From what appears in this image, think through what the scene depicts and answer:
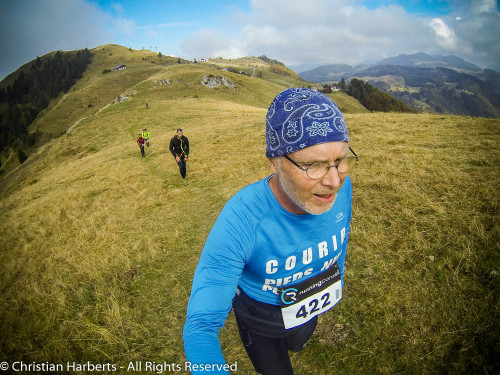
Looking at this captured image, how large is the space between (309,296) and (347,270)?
2594 mm

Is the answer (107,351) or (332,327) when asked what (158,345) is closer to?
(107,351)

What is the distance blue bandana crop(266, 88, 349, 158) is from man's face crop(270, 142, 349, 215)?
0.21ft

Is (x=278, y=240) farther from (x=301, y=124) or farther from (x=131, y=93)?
(x=131, y=93)

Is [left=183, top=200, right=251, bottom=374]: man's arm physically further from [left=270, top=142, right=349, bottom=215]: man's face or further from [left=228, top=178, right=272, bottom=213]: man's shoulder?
[left=270, top=142, right=349, bottom=215]: man's face

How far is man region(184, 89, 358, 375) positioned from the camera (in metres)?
1.79

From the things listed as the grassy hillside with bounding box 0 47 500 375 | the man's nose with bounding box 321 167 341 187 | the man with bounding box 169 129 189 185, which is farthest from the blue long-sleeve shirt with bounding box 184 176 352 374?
the man with bounding box 169 129 189 185

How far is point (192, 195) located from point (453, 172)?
904 centimetres

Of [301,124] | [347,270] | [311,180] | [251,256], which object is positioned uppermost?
[301,124]

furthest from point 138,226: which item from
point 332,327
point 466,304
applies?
point 466,304

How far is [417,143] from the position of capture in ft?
32.9

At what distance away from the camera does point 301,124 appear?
1.85 metres

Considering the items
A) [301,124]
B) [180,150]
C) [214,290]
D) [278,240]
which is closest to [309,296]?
[278,240]

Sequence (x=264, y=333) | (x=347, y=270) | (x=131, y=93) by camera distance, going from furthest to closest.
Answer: (x=131, y=93), (x=347, y=270), (x=264, y=333)

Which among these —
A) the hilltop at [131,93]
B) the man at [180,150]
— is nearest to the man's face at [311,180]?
the man at [180,150]
